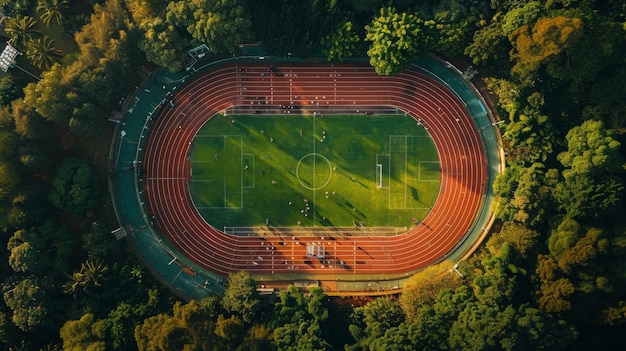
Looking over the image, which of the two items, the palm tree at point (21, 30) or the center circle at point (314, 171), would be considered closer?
the palm tree at point (21, 30)

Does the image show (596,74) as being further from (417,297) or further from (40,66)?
(40,66)

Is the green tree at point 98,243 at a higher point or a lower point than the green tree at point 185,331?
higher

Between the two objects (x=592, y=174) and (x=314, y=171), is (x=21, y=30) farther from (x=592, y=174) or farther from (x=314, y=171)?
(x=592, y=174)

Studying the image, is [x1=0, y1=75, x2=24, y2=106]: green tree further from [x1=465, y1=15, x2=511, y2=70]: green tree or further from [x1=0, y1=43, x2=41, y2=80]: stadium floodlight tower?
[x1=465, y1=15, x2=511, y2=70]: green tree

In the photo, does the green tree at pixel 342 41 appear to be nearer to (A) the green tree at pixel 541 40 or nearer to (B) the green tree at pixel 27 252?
(A) the green tree at pixel 541 40

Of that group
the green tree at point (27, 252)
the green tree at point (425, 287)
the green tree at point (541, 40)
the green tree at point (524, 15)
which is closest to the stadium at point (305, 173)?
the green tree at point (425, 287)

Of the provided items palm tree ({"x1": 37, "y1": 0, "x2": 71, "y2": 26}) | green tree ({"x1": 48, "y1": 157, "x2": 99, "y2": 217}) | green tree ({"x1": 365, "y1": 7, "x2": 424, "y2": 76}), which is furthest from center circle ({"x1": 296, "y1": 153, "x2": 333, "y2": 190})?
palm tree ({"x1": 37, "y1": 0, "x2": 71, "y2": 26})
